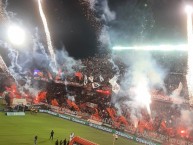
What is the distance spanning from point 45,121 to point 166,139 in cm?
1974

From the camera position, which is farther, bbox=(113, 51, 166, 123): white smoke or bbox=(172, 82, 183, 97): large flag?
bbox=(113, 51, 166, 123): white smoke

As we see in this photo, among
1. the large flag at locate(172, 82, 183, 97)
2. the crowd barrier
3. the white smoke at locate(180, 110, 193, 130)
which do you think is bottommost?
the crowd barrier

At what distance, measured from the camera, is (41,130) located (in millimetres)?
38812

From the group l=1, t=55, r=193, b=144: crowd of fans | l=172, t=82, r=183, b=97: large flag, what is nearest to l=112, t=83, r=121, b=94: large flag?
l=1, t=55, r=193, b=144: crowd of fans

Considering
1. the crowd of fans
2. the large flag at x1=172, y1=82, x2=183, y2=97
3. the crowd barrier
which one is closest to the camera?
the crowd barrier

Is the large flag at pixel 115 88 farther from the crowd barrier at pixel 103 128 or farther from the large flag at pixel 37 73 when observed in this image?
the large flag at pixel 37 73

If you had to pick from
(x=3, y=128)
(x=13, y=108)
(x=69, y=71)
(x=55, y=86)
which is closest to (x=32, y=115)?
(x=13, y=108)

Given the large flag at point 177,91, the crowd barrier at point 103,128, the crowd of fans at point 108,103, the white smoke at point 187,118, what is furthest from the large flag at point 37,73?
the white smoke at point 187,118

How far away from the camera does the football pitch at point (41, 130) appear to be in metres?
32.7

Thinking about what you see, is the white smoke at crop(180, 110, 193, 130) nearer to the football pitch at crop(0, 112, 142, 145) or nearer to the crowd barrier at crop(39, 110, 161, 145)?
the crowd barrier at crop(39, 110, 161, 145)

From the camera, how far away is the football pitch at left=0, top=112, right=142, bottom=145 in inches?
1286

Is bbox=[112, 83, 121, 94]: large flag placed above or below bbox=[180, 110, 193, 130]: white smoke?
above

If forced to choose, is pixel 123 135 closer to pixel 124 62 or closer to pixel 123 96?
pixel 123 96

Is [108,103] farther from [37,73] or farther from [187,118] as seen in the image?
[37,73]
